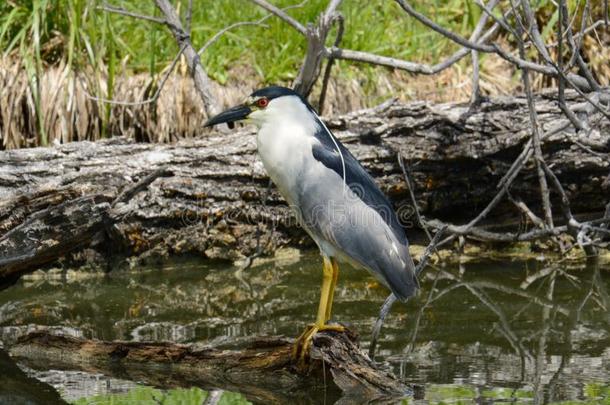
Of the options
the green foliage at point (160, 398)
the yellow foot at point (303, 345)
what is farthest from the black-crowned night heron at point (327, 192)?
the green foliage at point (160, 398)

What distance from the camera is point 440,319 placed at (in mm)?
5230

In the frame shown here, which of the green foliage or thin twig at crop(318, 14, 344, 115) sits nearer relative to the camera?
the green foliage

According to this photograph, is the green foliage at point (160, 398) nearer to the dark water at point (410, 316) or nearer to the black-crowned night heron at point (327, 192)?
the dark water at point (410, 316)

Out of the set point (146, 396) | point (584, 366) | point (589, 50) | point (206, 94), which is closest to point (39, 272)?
point (206, 94)

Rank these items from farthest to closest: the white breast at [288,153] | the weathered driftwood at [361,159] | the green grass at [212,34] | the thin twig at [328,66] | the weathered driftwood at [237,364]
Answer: the green grass at [212,34] → the thin twig at [328,66] → the weathered driftwood at [361,159] → the white breast at [288,153] → the weathered driftwood at [237,364]

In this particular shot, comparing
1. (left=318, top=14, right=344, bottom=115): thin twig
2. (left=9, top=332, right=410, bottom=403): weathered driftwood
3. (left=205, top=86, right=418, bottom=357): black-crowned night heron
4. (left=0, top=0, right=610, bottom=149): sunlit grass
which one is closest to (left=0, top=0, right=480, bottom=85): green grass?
(left=0, top=0, right=610, bottom=149): sunlit grass

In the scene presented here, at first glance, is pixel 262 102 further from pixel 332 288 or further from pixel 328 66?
pixel 328 66

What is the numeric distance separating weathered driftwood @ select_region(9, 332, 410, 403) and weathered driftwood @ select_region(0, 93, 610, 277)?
4.06 ft

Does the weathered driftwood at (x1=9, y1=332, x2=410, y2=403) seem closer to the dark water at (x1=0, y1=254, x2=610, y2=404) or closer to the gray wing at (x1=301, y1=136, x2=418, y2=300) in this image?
the dark water at (x1=0, y1=254, x2=610, y2=404)

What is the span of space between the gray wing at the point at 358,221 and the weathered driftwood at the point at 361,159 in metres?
1.32

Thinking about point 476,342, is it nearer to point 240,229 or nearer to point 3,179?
point 240,229

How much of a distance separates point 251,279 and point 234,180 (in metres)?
0.65

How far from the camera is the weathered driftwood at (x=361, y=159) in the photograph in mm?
5852

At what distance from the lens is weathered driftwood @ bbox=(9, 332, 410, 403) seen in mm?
4012
